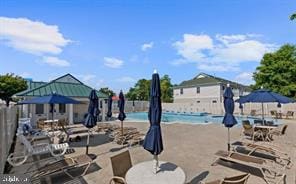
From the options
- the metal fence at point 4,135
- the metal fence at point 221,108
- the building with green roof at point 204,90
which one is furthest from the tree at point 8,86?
the building with green roof at point 204,90

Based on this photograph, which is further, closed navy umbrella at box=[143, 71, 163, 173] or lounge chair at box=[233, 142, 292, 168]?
lounge chair at box=[233, 142, 292, 168]

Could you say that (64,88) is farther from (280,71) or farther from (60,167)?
(280,71)

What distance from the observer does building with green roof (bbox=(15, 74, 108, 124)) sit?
18.6 metres

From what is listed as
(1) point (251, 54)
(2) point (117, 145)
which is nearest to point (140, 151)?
(2) point (117, 145)

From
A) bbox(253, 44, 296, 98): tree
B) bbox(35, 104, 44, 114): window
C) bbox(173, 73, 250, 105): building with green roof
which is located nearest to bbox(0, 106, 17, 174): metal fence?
bbox(35, 104, 44, 114): window

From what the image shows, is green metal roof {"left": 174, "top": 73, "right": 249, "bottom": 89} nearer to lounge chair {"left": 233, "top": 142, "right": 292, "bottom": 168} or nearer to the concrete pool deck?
the concrete pool deck

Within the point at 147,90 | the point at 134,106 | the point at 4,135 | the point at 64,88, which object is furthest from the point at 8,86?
the point at 4,135

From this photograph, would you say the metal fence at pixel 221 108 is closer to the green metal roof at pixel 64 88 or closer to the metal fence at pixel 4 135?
the green metal roof at pixel 64 88

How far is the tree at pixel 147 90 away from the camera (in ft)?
174

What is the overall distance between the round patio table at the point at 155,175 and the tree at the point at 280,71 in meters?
34.3

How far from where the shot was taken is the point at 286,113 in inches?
A: 1088

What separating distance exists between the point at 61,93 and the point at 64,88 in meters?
1.11

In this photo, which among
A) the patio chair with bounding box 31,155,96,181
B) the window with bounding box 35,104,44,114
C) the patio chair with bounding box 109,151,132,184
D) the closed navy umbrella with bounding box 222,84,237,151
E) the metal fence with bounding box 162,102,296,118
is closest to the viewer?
the patio chair with bounding box 109,151,132,184

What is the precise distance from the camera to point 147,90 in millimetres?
53344
